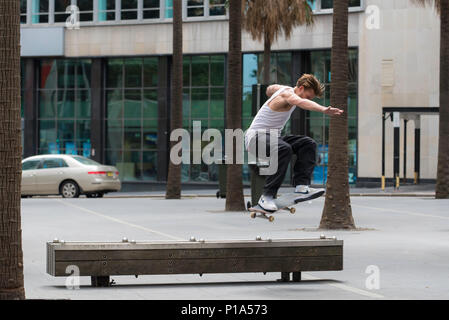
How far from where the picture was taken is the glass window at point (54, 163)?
110ft

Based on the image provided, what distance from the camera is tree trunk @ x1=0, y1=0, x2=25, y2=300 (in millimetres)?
9219

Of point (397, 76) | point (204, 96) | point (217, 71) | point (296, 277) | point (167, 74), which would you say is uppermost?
point (217, 71)

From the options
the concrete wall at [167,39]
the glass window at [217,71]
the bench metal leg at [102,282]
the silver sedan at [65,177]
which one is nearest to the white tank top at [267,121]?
the bench metal leg at [102,282]

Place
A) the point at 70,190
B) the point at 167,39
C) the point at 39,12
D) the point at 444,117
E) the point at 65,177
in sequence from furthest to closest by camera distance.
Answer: the point at 39,12 → the point at 167,39 → the point at 70,190 → the point at 65,177 → the point at 444,117

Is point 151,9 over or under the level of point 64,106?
over

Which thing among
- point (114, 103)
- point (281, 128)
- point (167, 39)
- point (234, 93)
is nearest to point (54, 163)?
point (234, 93)

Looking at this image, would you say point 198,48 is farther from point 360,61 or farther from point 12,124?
point 12,124

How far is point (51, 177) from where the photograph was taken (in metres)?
33.4

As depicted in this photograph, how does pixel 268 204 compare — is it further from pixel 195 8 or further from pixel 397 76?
pixel 195 8

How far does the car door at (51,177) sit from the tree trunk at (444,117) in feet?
42.8

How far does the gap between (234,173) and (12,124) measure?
1635 centimetres

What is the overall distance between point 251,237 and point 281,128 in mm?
8253

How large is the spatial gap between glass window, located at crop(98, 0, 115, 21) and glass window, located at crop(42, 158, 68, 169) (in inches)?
A: 662

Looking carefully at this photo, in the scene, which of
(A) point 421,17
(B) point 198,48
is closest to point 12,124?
(A) point 421,17
